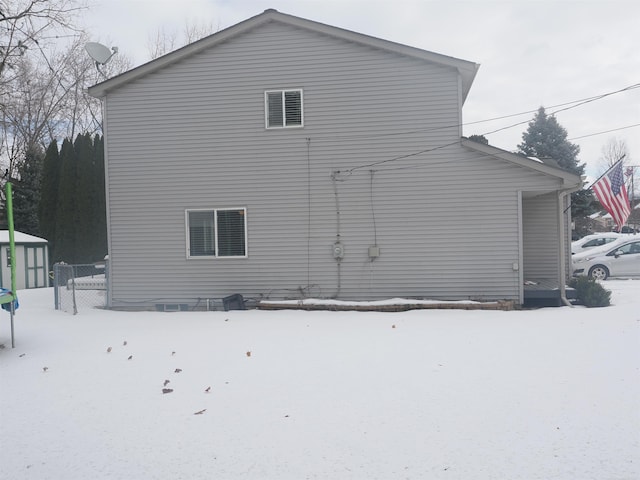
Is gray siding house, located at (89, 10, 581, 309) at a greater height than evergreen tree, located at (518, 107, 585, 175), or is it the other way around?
evergreen tree, located at (518, 107, 585, 175)

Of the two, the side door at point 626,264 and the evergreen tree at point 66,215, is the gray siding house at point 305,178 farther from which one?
the evergreen tree at point 66,215

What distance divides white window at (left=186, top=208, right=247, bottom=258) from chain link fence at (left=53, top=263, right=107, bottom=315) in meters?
2.26

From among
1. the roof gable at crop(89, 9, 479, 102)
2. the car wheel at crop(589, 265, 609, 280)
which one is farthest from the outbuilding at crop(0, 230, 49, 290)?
the car wheel at crop(589, 265, 609, 280)

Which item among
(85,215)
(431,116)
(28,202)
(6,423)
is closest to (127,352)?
(6,423)

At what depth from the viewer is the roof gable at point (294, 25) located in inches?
406

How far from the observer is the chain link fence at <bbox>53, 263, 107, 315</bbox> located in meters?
11.3

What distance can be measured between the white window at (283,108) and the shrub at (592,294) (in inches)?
276

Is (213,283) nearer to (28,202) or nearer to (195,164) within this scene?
(195,164)

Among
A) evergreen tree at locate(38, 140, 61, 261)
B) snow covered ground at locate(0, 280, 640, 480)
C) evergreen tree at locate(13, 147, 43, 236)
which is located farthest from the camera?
evergreen tree at locate(13, 147, 43, 236)

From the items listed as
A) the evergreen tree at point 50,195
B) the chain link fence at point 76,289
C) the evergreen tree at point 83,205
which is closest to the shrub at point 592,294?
the chain link fence at point 76,289

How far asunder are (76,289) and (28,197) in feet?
55.4

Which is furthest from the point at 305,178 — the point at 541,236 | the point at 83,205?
the point at 83,205

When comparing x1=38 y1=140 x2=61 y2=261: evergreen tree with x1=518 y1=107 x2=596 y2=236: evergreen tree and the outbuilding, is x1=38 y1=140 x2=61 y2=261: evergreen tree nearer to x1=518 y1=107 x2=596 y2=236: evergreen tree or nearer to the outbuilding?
the outbuilding

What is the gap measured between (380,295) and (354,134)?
11.6 ft
